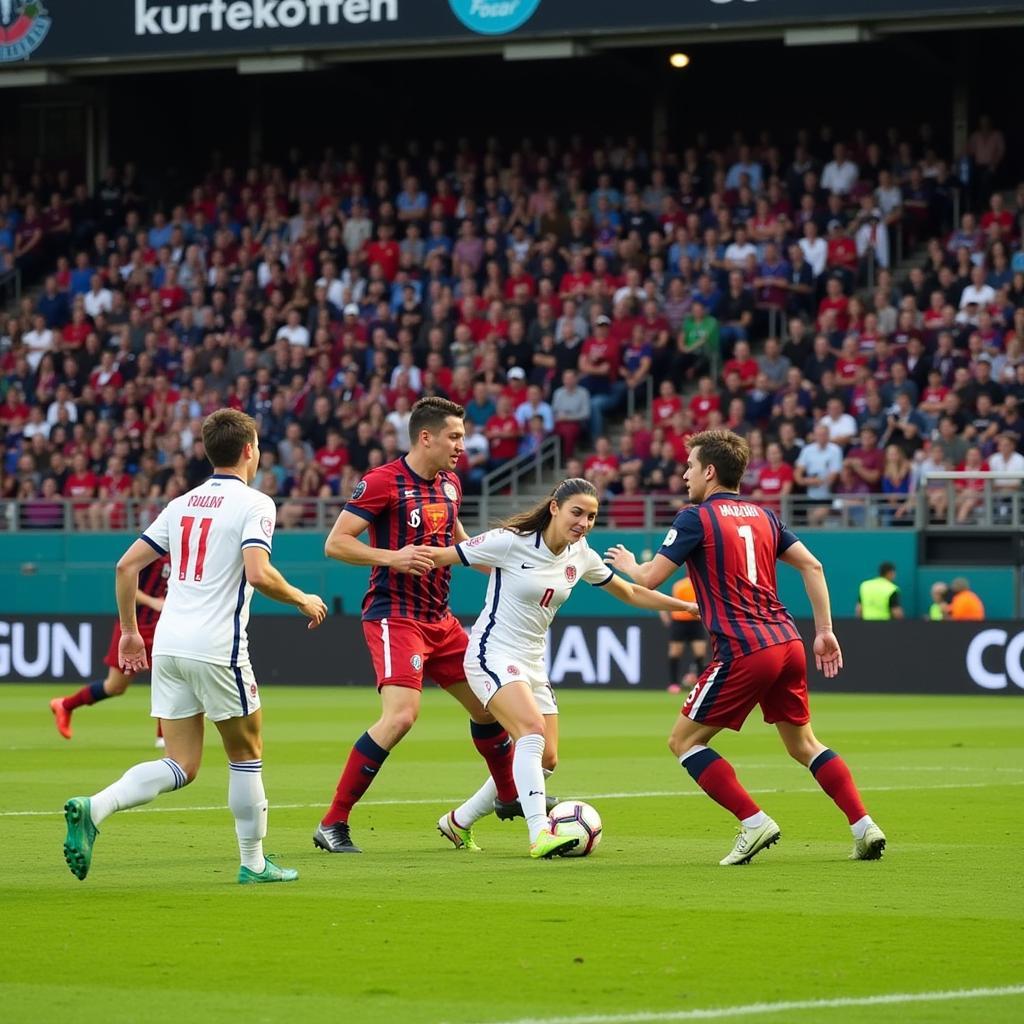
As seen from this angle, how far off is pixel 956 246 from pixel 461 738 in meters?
14.7

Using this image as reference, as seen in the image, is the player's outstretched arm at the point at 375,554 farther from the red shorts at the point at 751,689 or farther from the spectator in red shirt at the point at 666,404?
the spectator in red shirt at the point at 666,404

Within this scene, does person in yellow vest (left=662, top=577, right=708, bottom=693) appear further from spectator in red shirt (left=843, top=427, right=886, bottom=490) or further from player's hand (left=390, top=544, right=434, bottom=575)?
player's hand (left=390, top=544, right=434, bottom=575)

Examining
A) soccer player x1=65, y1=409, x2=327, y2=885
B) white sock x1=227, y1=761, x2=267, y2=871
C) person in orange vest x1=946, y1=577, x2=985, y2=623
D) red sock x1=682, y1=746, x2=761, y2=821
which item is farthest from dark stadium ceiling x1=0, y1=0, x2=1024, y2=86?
white sock x1=227, y1=761, x2=267, y2=871

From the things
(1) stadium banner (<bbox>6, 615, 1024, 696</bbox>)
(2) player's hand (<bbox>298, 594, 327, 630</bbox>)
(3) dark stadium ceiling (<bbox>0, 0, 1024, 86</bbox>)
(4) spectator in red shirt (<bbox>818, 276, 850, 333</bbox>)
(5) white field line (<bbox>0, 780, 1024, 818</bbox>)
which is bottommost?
(1) stadium banner (<bbox>6, 615, 1024, 696</bbox>)

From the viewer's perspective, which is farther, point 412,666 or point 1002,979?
point 412,666

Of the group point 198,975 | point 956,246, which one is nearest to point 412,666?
point 198,975

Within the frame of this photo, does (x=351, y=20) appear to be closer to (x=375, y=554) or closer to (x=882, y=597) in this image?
(x=882, y=597)

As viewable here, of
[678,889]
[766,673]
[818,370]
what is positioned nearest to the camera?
[678,889]

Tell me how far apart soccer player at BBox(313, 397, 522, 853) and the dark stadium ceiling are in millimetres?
22848

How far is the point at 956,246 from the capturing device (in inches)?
1251

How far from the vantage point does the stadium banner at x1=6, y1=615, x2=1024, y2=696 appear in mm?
26812

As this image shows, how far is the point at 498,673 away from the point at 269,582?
193 centimetres

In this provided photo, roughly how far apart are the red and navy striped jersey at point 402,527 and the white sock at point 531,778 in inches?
42.8

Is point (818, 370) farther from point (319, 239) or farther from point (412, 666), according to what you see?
point (412, 666)
